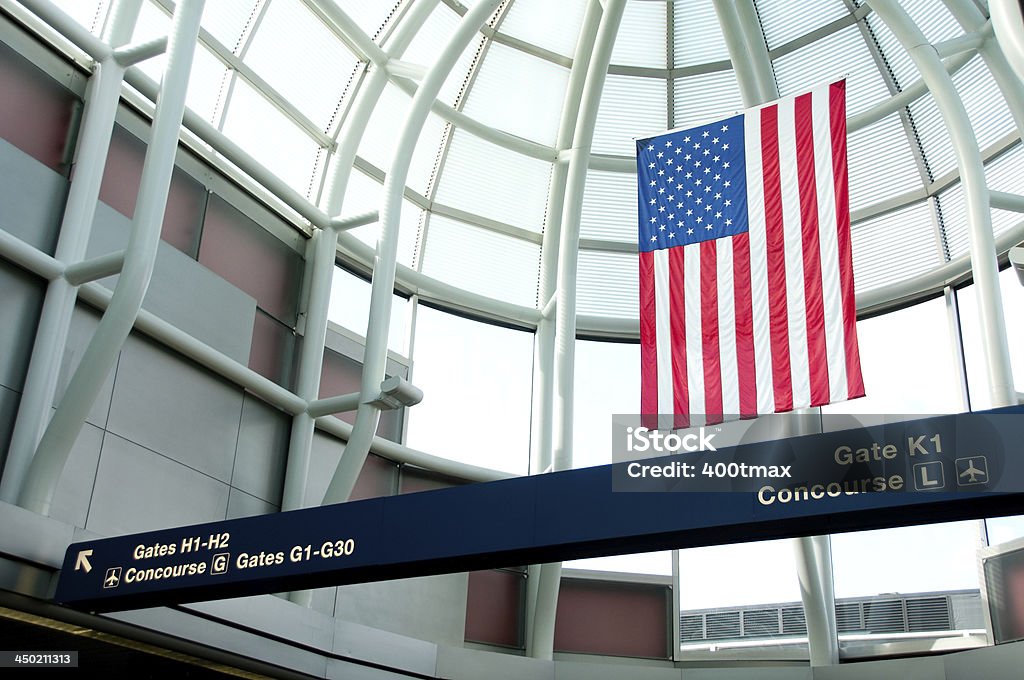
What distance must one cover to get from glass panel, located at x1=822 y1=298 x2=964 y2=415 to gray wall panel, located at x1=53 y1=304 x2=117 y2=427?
12938 millimetres

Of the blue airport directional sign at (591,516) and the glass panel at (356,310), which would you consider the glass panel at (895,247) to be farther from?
the blue airport directional sign at (591,516)

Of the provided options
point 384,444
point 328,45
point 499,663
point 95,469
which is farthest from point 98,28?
point 499,663

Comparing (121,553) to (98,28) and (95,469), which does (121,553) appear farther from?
(98,28)

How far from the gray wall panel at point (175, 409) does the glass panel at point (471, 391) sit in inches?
201

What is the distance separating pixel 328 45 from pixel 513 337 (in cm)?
735

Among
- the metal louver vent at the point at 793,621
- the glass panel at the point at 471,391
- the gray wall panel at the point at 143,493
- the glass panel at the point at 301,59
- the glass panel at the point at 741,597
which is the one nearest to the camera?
the gray wall panel at the point at 143,493

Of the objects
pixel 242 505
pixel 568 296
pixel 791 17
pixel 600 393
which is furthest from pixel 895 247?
pixel 242 505

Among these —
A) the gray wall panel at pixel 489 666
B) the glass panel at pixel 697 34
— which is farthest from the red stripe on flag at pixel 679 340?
the glass panel at pixel 697 34

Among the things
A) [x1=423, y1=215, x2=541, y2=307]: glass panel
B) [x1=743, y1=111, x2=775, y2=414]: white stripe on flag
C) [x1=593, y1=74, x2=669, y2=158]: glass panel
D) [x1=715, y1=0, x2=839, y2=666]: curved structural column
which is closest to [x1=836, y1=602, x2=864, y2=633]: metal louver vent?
[x1=715, y1=0, x2=839, y2=666]: curved structural column

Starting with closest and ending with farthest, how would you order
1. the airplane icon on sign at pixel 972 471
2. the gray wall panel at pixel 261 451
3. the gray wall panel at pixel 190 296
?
the airplane icon on sign at pixel 972 471, the gray wall panel at pixel 190 296, the gray wall panel at pixel 261 451

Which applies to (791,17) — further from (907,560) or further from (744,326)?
(744,326)

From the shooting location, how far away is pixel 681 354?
12.8 m

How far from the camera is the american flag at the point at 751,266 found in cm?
1187

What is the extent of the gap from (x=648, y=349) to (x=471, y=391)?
32.0 ft
